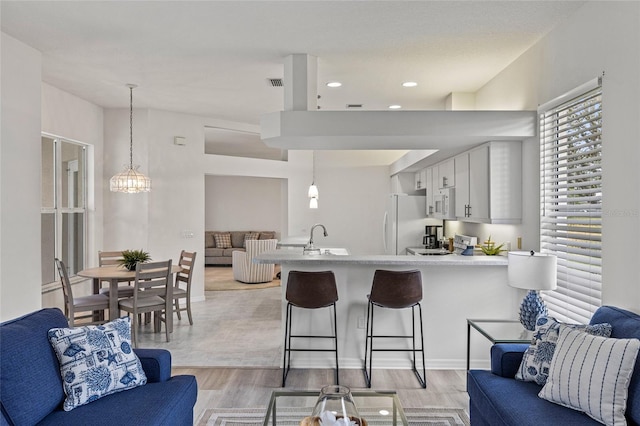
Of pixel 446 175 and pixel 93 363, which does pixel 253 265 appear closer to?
pixel 446 175

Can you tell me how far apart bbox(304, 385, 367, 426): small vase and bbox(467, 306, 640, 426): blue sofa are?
88 cm

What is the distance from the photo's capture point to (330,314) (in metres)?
4.23

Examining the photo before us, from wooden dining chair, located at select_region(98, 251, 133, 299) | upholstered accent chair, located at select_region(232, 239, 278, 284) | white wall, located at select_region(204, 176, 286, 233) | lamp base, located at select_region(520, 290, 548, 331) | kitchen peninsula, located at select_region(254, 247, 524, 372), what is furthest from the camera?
white wall, located at select_region(204, 176, 286, 233)

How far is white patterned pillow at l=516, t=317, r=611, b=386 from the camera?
2.36 meters

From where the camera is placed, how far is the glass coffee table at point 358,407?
217 centimetres

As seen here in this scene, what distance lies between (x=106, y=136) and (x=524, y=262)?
19.2 feet

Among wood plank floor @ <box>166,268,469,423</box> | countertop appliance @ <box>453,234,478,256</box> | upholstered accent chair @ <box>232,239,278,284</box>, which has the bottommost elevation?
wood plank floor @ <box>166,268,469,423</box>

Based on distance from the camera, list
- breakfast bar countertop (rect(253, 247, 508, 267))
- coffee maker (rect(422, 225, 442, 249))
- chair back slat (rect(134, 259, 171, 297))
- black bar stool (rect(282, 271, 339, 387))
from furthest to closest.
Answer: coffee maker (rect(422, 225, 442, 249))
chair back slat (rect(134, 259, 171, 297))
breakfast bar countertop (rect(253, 247, 508, 267))
black bar stool (rect(282, 271, 339, 387))

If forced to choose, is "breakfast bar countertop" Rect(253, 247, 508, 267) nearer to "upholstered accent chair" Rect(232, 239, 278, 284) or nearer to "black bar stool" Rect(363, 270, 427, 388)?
"black bar stool" Rect(363, 270, 427, 388)

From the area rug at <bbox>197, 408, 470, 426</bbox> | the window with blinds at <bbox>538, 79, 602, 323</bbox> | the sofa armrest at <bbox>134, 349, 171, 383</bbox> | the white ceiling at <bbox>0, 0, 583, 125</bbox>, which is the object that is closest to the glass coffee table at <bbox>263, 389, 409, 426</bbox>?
the sofa armrest at <bbox>134, 349, 171, 383</bbox>

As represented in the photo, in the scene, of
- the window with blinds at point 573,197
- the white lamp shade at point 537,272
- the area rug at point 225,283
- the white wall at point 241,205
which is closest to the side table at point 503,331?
the white lamp shade at point 537,272

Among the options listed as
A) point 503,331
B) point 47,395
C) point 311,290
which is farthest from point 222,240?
point 47,395

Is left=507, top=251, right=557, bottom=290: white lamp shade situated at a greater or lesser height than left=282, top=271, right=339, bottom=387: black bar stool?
greater

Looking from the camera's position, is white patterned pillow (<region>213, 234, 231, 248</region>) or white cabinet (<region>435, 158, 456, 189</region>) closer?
white cabinet (<region>435, 158, 456, 189</region>)
